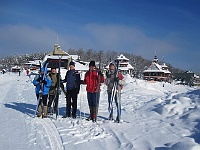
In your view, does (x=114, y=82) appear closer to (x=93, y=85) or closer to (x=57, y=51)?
(x=93, y=85)

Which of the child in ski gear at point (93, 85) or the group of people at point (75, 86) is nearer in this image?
the group of people at point (75, 86)

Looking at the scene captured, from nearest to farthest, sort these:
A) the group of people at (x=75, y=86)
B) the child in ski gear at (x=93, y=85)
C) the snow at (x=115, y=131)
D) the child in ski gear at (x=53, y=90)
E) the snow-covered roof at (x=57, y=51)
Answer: the snow at (x=115, y=131)
the group of people at (x=75, y=86)
the child in ski gear at (x=93, y=85)
the child in ski gear at (x=53, y=90)
the snow-covered roof at (x=57, y=51)

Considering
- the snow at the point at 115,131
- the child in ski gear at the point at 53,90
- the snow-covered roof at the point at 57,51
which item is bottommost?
the snow at the point at 115,131

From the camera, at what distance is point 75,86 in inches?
338

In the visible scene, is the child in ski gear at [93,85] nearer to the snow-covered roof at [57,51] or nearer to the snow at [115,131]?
the snow at [115,131]

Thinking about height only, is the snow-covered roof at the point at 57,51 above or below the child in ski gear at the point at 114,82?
above

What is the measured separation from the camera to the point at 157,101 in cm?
1025

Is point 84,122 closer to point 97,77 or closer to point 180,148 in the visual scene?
point 97,77

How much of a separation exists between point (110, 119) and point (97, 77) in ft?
4.99

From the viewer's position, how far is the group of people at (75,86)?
8.00 metres

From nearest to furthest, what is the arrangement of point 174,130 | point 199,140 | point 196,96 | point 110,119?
point 199,140
point 174,130
point 110,119
point 196,96

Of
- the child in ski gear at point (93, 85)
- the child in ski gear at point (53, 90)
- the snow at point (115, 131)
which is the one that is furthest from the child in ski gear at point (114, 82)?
the child in ski gear at point (53, 90)

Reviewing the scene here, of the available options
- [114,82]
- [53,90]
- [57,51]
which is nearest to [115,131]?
[114,82]

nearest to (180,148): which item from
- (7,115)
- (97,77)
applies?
(97,77)
